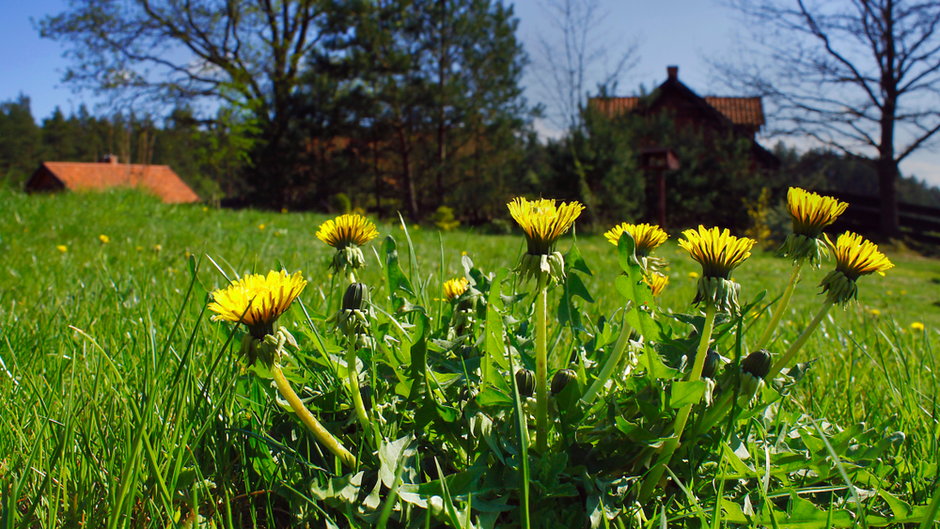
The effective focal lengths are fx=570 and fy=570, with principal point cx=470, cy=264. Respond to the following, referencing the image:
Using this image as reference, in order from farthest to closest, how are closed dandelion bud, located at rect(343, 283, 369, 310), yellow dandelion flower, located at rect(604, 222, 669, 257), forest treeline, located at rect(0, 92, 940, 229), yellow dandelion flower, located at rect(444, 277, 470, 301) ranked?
1. forest treeline, located at rect(0, 92, 940, 229)
2. yellow dandelion flower, located at rect(444, 277, 470, 301)
3. yellow dandelion flower, located at rect(604, 222, 669, 257)
4. closed dandelion bud, located at rect(343, 283, 369, 310)

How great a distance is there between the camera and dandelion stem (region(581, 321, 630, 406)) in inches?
30.3

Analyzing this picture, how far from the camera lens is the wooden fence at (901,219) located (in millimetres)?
16828

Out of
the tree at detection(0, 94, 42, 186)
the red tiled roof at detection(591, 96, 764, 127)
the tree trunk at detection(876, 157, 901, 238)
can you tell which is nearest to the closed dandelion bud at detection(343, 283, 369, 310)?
the tree trunk at detection(876, 157, 901, 238)

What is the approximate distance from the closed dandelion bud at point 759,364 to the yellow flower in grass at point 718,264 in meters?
0.06

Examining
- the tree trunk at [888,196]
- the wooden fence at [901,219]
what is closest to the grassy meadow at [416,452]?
the tree trunk at [888,196]

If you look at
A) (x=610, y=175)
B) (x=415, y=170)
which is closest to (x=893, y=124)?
(x=610, y=175)

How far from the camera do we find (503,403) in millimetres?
798

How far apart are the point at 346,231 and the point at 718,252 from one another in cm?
56

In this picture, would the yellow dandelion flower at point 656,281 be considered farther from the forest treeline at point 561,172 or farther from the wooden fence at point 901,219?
the wooden fence at point 901,219

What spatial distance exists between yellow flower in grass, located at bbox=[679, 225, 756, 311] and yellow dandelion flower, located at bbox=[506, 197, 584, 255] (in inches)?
6.1

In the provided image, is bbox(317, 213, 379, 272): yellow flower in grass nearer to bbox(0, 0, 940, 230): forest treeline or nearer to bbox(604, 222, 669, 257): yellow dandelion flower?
bbox(604, 222, 669, 257): yellow dandelion flower

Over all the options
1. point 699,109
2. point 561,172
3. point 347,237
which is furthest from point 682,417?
point 699,109

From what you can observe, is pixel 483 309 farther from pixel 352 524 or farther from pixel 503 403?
pixel 352 524

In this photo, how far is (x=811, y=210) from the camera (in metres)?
0.78
